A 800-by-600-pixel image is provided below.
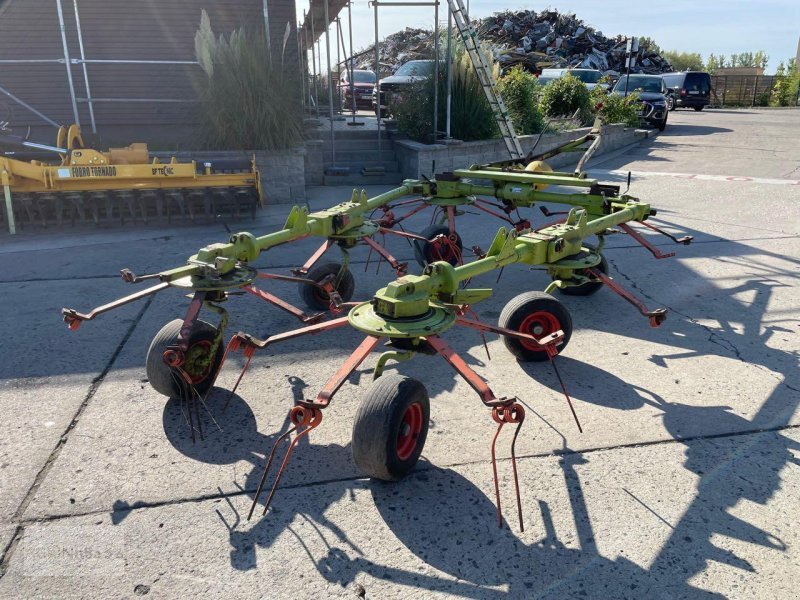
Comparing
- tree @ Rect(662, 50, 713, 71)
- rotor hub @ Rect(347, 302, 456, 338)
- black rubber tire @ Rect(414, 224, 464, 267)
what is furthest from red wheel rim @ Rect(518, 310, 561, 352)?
tree @ Rect(662, 50, 713, 71)

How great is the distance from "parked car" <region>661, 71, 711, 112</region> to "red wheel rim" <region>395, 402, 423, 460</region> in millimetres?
32060

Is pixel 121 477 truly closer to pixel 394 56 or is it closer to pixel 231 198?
pixel 231 198

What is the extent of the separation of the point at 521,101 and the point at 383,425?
12153 mm

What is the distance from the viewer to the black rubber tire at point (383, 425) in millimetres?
2738

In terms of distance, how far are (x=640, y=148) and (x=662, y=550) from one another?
1617cm

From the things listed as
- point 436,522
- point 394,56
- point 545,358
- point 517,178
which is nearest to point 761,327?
point 545,358

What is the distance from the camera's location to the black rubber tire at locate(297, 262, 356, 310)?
16.7ft

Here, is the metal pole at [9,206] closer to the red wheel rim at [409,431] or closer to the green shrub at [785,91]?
the red wheel rim at [409,431]

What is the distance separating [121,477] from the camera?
302 centimetres

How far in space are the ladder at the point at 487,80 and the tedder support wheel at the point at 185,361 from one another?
859 centimetres

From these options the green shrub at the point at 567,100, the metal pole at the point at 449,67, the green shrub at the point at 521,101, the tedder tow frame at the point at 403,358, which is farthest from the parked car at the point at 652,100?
the tedder tow frame at the point at 403,358

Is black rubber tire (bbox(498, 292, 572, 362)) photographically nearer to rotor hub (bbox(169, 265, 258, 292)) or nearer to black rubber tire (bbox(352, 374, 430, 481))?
black rubber tire (bbox(352, 374, 430, 481))

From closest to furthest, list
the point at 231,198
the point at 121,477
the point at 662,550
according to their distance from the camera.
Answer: the point at 662,550 < the point at 121,477 < the point at 231,198

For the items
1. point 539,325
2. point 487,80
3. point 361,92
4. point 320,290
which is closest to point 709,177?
point 487,80
